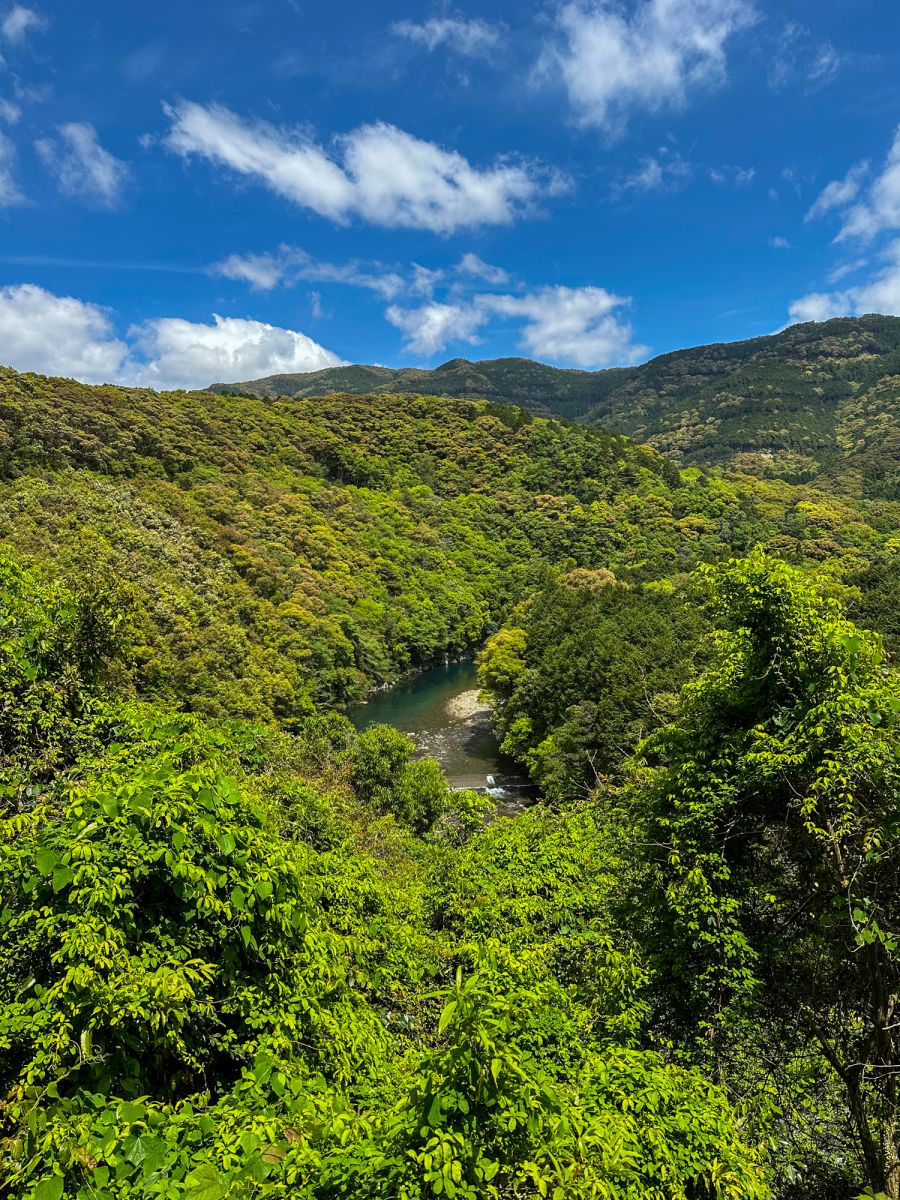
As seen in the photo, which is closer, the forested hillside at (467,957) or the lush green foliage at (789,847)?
the forested hillside at (467,957)

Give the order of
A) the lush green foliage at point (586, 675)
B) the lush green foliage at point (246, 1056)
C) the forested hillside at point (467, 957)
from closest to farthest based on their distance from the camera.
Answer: the lush green foliage at point (246, 1056) → the forested hillside at point (467, 957) → the lush green foliage at point (586, 675)

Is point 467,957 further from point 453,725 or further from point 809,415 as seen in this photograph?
point 809,415

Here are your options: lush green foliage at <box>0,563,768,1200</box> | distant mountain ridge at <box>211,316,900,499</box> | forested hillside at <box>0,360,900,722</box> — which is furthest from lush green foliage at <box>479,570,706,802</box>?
distant mountain ridge at <box>211,316,900,499</box>

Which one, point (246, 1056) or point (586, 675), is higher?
point (246, 1056)

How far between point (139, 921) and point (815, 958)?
6.95m

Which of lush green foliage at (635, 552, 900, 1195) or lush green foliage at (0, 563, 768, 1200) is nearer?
lush green foliage at (0, 563, 768, 1200)

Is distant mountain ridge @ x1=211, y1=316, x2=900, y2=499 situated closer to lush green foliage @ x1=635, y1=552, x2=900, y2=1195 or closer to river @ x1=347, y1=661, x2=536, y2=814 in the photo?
river @ x1=347, y1=661, x2=536, y2=814

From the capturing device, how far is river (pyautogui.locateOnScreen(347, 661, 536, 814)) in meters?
36.3

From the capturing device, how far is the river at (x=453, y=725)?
36.3 metres

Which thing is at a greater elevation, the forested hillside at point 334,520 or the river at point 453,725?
the forested hillside at point 334,520

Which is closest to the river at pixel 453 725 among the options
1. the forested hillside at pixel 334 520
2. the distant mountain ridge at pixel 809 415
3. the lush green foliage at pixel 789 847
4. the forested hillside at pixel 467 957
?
the forested hillside at pixel 334 520

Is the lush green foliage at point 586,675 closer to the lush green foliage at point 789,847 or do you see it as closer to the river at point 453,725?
the river at point 453,725

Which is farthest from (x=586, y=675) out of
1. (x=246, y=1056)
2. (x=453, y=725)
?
(x=246, y=1056)

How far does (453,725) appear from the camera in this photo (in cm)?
4703
